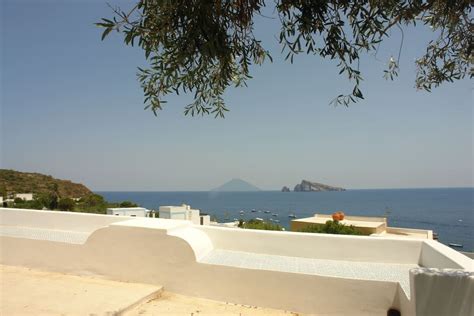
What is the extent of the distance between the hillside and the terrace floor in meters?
32.1

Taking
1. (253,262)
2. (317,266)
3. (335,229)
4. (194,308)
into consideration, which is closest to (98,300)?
(194,308)

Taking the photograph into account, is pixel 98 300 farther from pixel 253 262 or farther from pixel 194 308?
pixel 253 262

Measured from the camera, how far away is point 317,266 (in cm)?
499

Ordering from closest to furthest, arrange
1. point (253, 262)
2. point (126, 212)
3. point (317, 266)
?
point (317, 266), point (253, 262), point (126, 212)

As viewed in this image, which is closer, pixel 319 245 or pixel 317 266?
pixel 317 266

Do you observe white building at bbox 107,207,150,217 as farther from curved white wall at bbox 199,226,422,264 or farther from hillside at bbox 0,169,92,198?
hillside at bbox 0,169,92,198

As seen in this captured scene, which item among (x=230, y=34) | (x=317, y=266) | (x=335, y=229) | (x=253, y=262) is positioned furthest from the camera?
(x=335, y=229)

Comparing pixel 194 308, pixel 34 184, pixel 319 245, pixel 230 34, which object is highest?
pixel 230 34

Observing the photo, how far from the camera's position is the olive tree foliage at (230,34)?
2.01m

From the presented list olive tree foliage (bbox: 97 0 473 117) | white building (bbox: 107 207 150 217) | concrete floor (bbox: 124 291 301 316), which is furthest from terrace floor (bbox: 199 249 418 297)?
white building (bbox: 107 207 150 217)

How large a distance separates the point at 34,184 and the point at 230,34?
138 ft

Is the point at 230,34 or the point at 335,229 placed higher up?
the point at 230,34

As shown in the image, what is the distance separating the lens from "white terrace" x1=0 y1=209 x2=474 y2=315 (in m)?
4.41

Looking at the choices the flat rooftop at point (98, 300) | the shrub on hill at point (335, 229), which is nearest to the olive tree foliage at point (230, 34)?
the flat rooftop at point (98, 300)
